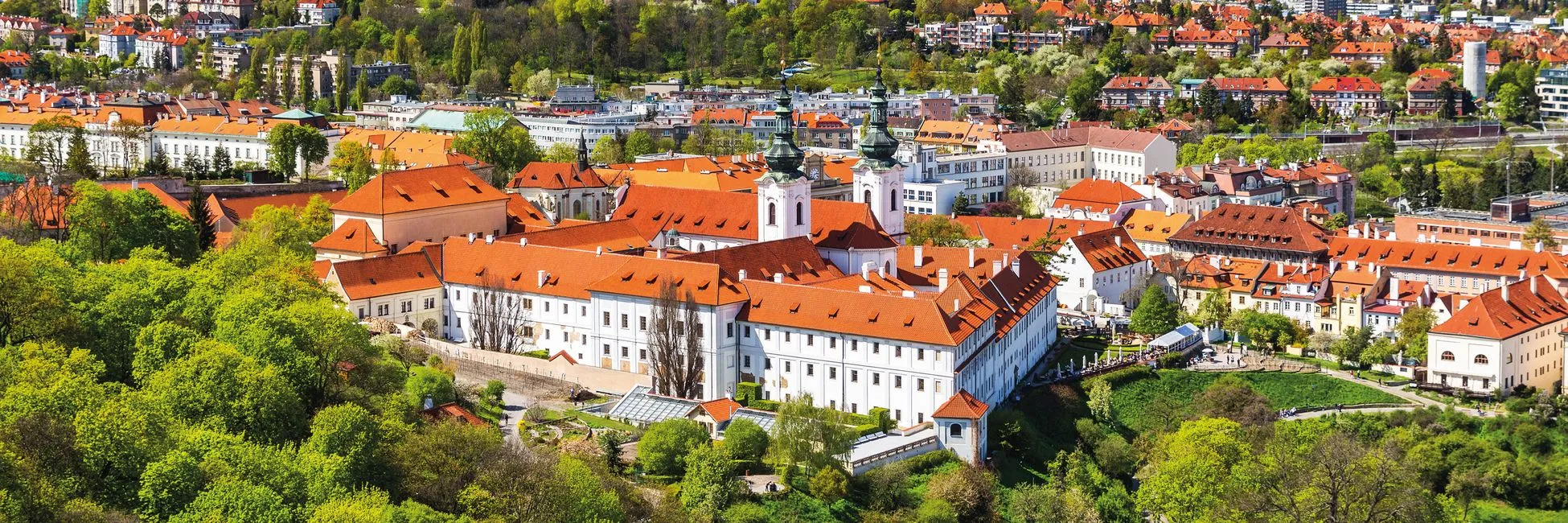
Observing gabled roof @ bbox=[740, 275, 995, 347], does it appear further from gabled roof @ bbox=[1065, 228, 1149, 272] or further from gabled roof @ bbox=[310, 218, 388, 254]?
gabled roof @ bbox=[1065, 228, 1149, 272]

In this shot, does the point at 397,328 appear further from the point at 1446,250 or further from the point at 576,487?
the point at 1446,250

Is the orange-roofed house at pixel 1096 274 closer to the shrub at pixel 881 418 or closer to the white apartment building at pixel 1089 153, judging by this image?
the shrub at pixel 881 418

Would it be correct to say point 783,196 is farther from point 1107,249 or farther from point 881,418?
point 881,418

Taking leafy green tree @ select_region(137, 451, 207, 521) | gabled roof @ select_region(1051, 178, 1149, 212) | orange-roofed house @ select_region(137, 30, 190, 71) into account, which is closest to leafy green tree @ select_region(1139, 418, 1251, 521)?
leafy green tree @ select_region(137, 451, 207, 521)

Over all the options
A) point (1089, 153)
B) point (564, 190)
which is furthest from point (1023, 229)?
point (1089, 153)

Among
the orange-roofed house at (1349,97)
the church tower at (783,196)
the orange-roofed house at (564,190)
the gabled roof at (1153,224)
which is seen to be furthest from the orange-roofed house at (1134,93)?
the church tower at (783,196)

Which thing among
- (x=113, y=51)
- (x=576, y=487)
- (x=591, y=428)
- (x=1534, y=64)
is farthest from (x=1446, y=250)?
(x=113, y=51)

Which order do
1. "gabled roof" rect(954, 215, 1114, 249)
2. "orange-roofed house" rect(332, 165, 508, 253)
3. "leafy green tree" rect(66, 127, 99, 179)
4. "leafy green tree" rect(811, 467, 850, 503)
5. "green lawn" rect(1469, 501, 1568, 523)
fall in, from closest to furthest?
"leafy green tree" rect(811, 467, 850, 503) < "green lawn" rect(1469, 501, 1568, 523) < "orange-roofed house" rect(332, 165, 508, 253) < "gabled roof" rect(954, 215, 1114, 249) < "leafy green tree" rect(66, 127, 99, 179)
